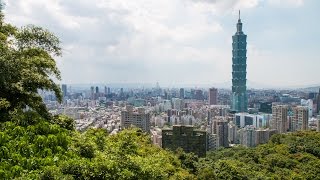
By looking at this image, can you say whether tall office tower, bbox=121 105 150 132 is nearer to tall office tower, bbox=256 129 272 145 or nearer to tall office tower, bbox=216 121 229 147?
tall office tower, bbox=216 121 229 147

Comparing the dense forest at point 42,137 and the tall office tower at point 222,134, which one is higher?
the dense forest at point 42,137

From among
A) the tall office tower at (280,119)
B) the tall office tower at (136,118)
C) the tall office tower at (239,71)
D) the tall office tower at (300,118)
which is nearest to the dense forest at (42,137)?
the tall office tower at (136,118)

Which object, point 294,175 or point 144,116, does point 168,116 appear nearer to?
point 144,116

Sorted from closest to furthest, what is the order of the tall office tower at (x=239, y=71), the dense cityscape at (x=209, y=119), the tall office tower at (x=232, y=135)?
the dense cityscape at (x=209, y=119) < the tall office tower at (x=232, y=135) < the tall office tower at (x=239, y=71)

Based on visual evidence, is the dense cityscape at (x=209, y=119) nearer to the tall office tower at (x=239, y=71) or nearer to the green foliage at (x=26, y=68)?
the tall office tower at (x=239, y=71)

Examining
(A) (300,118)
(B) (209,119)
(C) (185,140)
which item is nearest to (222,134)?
(A) (300,118)

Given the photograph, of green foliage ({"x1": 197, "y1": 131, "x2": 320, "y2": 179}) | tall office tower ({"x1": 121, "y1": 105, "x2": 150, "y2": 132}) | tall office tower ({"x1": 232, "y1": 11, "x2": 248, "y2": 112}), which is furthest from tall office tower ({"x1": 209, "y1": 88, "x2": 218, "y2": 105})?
green foliage ({"x1": 197, "y1": 131, "x2": 320, "y2": 179})
